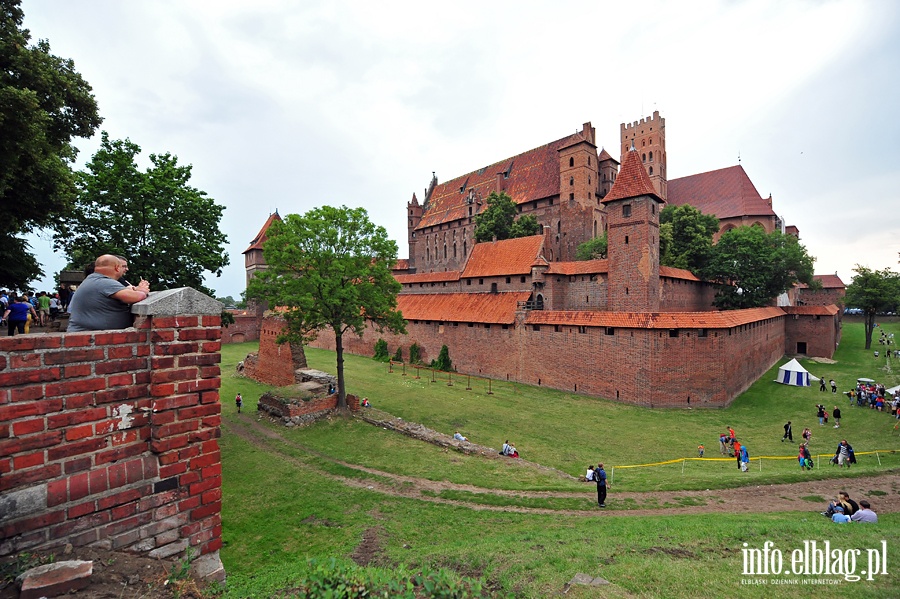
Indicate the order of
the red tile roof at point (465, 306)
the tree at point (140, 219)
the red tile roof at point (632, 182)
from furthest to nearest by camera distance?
the red tile roof at point (465, 306)
the red tile roof at point (632, 182)
the tree at point (140, 219)

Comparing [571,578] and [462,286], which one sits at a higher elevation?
[462,286]

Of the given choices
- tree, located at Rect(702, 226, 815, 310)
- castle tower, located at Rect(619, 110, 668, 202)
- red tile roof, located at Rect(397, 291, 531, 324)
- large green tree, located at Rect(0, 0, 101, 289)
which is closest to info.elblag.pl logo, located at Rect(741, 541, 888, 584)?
large green tree, located at Rect(0, 0, 101, 289)

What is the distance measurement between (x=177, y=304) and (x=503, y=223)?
44752mm

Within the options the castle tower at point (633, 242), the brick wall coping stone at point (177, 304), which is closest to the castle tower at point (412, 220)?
the castle tower at point (633, 242)

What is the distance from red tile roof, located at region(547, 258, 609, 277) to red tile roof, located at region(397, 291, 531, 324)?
2952 mm

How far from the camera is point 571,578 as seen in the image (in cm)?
576

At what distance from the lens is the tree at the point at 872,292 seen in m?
42.3

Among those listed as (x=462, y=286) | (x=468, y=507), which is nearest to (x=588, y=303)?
(x=462, y=286)

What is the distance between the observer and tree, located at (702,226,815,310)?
33.4 metres

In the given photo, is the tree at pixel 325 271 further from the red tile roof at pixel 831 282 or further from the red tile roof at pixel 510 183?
the red tile roof at pixel 831 282

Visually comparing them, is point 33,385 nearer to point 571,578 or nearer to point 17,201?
point 571,578

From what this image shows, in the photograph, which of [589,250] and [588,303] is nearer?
[588,303]

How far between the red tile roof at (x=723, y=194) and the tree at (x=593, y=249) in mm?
20274

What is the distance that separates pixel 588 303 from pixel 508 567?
27253mm
